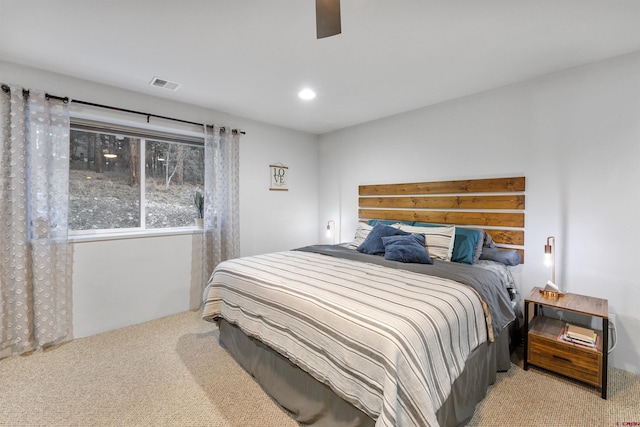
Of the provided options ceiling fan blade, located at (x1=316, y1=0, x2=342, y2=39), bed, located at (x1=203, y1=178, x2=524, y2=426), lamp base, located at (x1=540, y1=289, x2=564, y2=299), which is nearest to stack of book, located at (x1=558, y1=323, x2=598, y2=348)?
lamp base, located at (x1=540, y1=289, x2=564, y2=299)

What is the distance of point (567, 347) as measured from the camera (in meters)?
1.99

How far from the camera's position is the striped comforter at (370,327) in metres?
1.22

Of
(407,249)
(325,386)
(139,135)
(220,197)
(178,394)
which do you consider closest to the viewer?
(325,386)

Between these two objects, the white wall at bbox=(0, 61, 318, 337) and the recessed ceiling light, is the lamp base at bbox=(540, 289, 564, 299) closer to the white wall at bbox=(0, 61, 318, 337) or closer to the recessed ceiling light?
the recessed ceiling light

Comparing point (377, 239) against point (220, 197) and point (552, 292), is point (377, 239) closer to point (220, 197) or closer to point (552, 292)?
point (552, 292)

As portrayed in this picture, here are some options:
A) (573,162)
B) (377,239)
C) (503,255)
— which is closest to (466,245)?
(503,255)

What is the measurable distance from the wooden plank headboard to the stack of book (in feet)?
2.47

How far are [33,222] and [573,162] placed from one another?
453 cm

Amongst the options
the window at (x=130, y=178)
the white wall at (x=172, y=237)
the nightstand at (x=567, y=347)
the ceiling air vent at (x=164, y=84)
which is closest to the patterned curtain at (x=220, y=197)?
the white wall at (x=172, y=237)

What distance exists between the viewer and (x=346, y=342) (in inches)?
54.6

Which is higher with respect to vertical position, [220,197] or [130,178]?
[130,178]

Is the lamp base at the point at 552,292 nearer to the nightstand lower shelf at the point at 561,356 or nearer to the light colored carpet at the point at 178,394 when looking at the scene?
the nightstand lower shelf at the point at 561,356

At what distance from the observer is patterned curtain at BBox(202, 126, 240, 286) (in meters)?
3.39

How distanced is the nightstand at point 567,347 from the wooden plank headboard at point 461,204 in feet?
2.06
